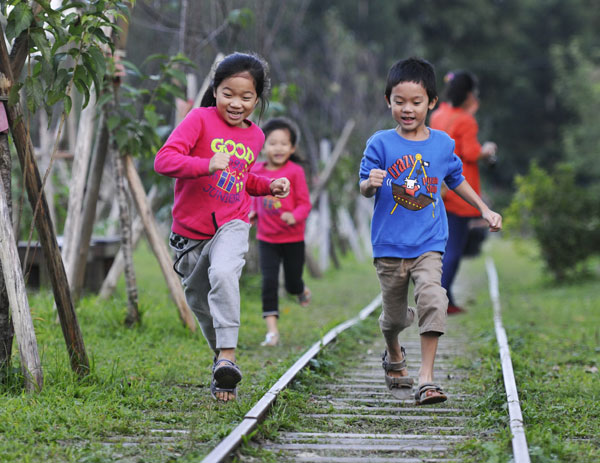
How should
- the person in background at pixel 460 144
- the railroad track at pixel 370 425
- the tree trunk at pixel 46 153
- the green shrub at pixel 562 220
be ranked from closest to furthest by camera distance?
1. the railroad track at pixel 370 425
2. the person in background at pixel 460 144
3. the tree trunk at pixel 46 153
4. the green shrub at pixel 562 220

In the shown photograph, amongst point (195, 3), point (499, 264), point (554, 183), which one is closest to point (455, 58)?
point (499, 264)

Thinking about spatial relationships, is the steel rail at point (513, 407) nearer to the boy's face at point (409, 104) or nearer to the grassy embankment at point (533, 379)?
the grassy embankment at point (533, 379)

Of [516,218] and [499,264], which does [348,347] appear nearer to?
[516,218]

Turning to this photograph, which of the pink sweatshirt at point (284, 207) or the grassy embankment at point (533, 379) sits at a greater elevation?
the pink sweatshirt at point (284, 207)

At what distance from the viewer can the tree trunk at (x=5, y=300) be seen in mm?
4621

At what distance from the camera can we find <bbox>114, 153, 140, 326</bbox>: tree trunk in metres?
6.99

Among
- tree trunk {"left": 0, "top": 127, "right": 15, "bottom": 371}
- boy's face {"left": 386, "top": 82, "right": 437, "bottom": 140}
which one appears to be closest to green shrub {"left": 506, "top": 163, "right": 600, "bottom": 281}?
boy's face {"left": 386, "top": 82, "right": 437, "bottom": 140}

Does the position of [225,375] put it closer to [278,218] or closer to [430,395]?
[430,395]

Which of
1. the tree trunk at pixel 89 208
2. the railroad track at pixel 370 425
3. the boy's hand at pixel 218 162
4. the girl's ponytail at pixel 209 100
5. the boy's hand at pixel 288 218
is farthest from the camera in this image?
the tree trunk at pixel 89 208

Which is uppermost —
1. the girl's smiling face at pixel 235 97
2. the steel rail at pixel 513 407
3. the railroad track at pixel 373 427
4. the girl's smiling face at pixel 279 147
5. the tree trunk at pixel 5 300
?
the girl's smiling face at pixel 279 147

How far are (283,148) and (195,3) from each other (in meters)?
3.01

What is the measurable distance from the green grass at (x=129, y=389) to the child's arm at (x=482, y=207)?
1.58 m

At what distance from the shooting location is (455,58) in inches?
1674

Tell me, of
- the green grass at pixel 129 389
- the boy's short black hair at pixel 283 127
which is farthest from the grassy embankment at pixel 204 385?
the boy's short black hair at pixel 283 127
